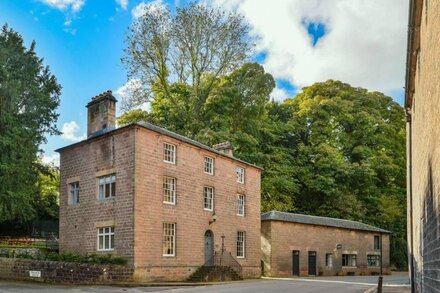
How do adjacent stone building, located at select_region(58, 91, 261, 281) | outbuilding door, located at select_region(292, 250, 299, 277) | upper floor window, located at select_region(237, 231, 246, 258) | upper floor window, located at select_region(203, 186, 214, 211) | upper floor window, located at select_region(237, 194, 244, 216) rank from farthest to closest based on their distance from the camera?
outbuilding door, located at select_region(292, 250, 299, 277) → upper floor window, located at select_region(237, 194, 244, 216) → upper floor window, located at select_region(237, 231, 246, 258) → upper floor window, located at select_region(203, 186, 214, 211) → adjacent stone building, located at select_region(58, 91, 261, 281)

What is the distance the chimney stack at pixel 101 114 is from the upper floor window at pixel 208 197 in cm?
682

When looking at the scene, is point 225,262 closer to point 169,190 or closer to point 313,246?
point 169,190

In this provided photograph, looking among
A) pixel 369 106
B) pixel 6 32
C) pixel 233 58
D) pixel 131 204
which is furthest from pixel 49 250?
pixel 369 106

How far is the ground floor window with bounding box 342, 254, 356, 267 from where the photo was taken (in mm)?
43784

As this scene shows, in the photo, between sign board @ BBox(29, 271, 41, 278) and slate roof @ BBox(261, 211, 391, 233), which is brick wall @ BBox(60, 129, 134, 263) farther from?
slate roof @ BBox(261, 211, 391, 233)

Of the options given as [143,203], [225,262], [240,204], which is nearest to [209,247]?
[225,262]

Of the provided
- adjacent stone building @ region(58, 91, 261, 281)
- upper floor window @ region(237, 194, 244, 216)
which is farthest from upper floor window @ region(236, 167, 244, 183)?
adjacent stone building @ region(58, 91, 261, 281)

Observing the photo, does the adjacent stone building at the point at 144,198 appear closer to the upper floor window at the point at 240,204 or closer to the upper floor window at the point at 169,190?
the upper floor window at the point at 169,190

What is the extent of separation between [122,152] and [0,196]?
33.4 feet

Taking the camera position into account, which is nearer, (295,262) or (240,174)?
(240,174)

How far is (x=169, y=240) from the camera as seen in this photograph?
90.1 feet

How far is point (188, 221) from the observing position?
2895 cm

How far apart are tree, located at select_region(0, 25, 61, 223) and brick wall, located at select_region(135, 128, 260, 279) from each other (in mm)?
10376

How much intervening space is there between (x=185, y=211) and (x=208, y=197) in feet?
9.54
